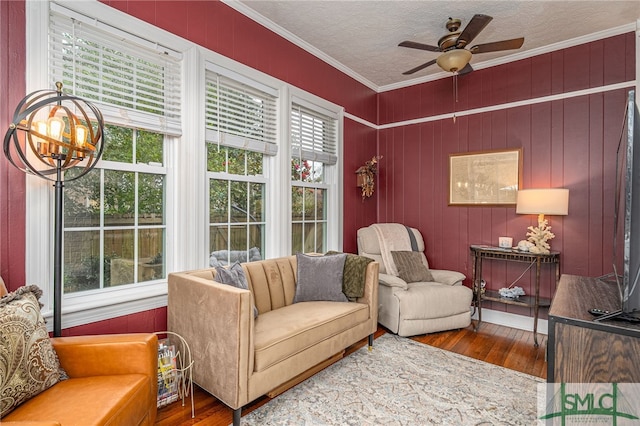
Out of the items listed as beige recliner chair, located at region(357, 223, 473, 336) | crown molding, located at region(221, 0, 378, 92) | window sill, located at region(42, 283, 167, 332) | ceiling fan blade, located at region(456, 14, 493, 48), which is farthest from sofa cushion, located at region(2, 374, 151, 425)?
ceiling fan blade, located at region(456, 14, 493, 48)

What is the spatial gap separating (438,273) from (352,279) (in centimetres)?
134

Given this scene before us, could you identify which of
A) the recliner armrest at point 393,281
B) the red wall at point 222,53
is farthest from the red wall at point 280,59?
the recliner armrest at point 393,281

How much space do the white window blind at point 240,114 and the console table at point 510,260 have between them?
8.22ft

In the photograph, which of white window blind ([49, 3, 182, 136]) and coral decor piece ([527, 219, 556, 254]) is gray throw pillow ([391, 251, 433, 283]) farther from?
white window blind ([49, 3, 182, 136])

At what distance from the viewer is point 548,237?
10.9 feet

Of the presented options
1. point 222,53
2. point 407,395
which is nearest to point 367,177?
point 222,53

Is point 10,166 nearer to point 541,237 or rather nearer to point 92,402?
point 92,402

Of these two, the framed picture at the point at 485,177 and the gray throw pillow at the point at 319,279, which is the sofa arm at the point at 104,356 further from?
the framed picture at the point at 485,177

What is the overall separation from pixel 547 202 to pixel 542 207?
0.06m

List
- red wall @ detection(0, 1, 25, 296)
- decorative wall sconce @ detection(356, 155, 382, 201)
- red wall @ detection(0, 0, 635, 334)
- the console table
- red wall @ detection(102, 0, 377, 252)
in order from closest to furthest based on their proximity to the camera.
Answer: red wall @ detection(0, 1, 25, 296), red wall @ detection(0, 0, 635, 334), red wall @ detection(102, 0, 377, 252), the console table, decorative wall sconce @ detection(356, 155, 382, 201)

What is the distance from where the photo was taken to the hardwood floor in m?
1.95

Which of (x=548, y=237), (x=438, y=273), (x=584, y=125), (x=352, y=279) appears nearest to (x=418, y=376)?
(x=352, y=279)

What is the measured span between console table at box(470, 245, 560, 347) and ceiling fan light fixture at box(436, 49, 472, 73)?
1.91m

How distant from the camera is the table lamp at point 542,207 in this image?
306 centimetres
